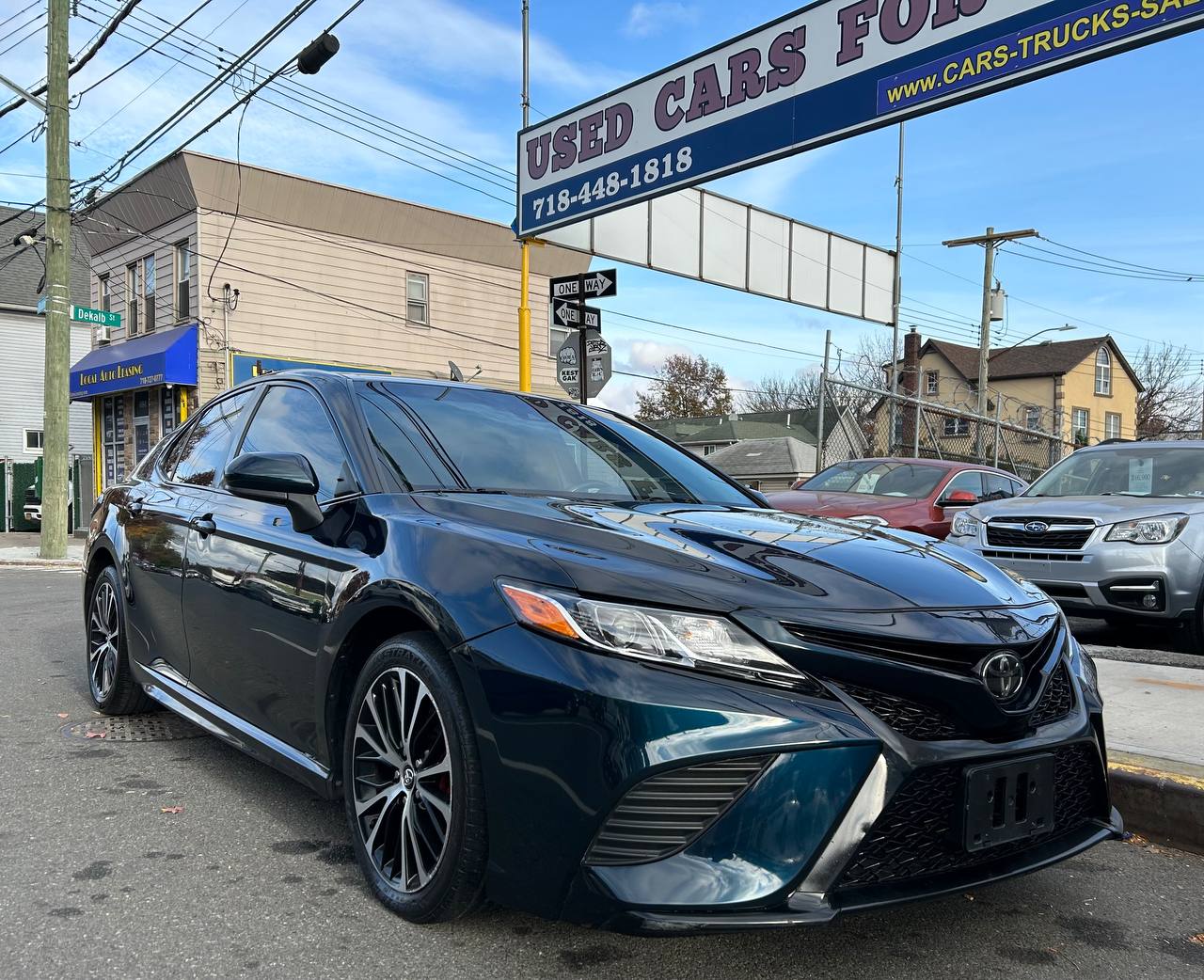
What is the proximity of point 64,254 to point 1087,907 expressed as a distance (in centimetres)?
1757

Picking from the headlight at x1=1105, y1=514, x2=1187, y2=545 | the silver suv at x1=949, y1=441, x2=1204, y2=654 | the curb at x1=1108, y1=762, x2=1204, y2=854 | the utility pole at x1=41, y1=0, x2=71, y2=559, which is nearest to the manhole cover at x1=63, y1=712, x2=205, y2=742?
the curb at x1=1108, y1=762, x2=1204, y2=854

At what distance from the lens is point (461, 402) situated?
368 cm

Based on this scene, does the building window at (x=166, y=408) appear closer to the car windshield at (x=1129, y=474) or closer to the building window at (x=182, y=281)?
the building window at (x=182, y=281)

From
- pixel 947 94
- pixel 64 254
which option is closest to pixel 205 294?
pixel 64 254

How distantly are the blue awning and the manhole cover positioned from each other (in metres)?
15.9

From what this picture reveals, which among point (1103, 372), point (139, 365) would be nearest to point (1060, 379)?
point (1103, 372)

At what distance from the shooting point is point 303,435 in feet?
11.9

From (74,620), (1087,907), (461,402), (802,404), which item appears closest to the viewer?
(1087,907)

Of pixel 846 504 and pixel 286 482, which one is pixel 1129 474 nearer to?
Result: pixel 846 504

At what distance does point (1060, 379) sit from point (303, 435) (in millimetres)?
48980

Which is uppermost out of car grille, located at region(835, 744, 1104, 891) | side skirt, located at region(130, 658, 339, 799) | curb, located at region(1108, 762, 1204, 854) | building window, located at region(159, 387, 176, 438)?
building window, located at region(159, 387, 176, 438)

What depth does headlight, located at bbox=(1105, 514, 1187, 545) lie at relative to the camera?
6.61m

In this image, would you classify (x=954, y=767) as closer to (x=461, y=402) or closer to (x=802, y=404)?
(x=461, y=402)

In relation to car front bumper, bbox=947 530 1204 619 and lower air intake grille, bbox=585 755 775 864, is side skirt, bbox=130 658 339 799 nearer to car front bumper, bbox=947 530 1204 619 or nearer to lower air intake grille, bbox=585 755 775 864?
lower air intake grille, bbox=585 755 775 864
